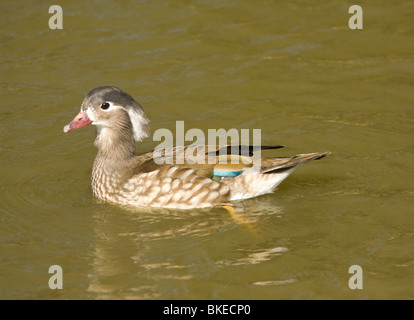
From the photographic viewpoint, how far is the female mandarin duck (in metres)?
8.26

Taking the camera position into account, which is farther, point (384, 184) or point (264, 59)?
point (264, 59)

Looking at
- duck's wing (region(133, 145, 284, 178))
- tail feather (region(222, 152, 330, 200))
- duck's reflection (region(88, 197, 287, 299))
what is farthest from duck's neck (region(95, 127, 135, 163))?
tail feather (region(222, 152, 330, 200))

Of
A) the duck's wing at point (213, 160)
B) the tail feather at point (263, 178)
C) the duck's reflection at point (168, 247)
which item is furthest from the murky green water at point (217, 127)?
the duck's wing at point (213, 160)

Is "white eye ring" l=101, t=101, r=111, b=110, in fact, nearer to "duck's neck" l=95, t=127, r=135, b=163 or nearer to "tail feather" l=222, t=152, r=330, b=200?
"duck's neck" l=95, t=127, r=135, b=163

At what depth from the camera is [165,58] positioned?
1192 centimetres

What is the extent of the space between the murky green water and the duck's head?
2.69ft

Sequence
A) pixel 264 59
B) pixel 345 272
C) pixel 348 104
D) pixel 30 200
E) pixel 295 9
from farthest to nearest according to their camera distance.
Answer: pixel 295 9, pixel 264 59, pixel 348 104, pixel 30 200, pixel 345 272

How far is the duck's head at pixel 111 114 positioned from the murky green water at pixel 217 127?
820mm

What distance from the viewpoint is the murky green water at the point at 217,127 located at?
6.86m

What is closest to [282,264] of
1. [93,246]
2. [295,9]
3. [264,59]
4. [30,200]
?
[93,246]

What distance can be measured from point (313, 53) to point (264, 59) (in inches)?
30.9

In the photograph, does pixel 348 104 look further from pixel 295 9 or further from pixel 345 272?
pixel 345 272

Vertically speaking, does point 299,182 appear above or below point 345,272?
above

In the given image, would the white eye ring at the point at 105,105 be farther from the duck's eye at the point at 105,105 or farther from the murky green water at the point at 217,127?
the murky green water at the point at 217,127
